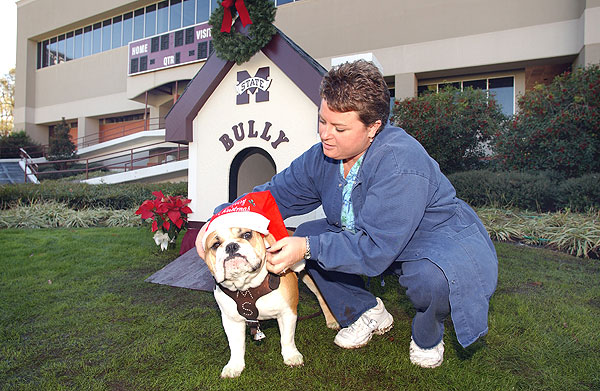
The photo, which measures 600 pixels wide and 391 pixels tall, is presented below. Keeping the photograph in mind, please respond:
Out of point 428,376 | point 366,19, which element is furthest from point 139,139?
point 428,376

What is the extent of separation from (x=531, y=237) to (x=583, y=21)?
9.97 meters

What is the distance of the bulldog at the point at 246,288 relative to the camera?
1744mm

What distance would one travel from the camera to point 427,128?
1000cm

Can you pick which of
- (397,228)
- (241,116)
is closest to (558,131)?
(241,116)

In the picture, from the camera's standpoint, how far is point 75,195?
9.80 m

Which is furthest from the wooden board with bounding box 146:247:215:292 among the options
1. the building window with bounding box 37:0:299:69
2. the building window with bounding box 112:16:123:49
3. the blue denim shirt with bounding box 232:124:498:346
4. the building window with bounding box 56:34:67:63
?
the building window with bounding box 56:34:67:63

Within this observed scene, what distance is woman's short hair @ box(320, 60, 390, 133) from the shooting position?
6.18 feet

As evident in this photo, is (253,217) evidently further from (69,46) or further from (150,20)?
(69,46)

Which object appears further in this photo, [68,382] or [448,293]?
[68,382]

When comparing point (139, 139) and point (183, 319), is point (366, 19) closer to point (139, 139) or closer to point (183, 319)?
point (139, 139)

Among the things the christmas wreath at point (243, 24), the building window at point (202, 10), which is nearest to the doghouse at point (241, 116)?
the christmas wreath at point (243, 24)

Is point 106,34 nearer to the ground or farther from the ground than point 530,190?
farther from the ground

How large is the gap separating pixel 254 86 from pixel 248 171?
122 centimetres

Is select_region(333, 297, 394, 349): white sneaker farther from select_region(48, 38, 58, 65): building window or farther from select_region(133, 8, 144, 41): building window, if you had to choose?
select_region(48, 38, 58, 65): building window
